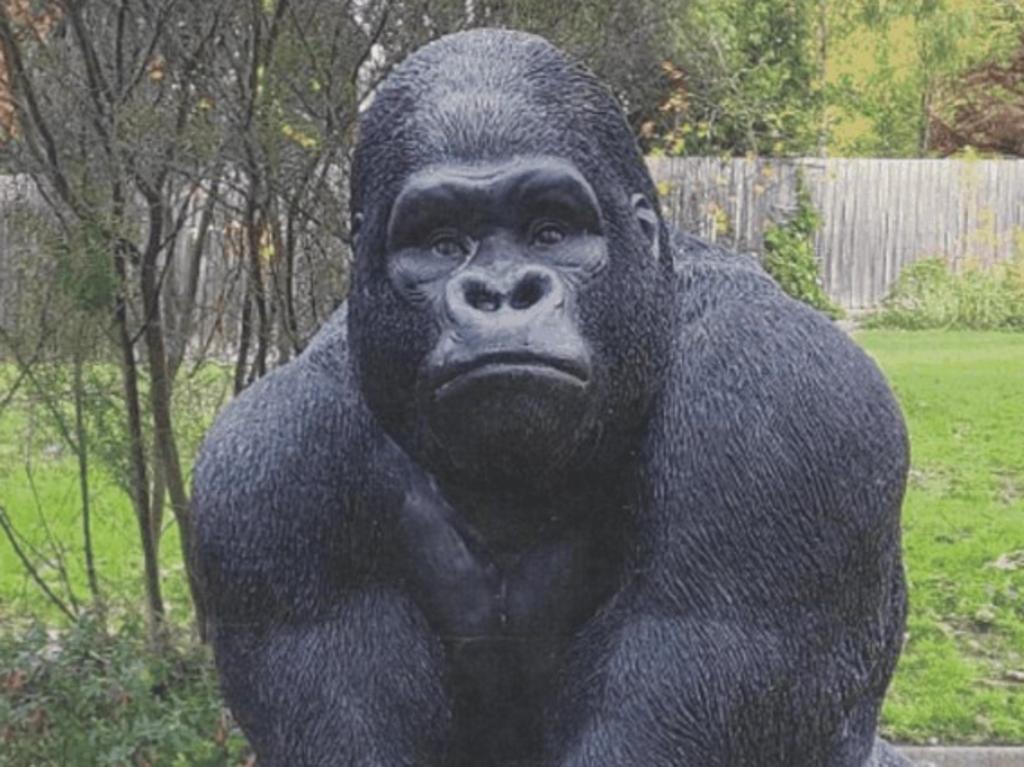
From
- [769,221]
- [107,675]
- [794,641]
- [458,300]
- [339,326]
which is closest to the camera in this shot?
[458,300]

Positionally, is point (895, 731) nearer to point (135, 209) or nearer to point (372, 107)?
point (135, 209)

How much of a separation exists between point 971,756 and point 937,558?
5.54 feet

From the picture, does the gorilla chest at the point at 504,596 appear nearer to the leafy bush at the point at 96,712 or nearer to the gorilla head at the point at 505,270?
the gorilla head at the point at 505,270

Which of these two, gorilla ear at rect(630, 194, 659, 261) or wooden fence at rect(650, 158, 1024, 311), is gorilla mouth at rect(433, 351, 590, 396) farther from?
wooden fence at rect(650, 158, 1024, 311)

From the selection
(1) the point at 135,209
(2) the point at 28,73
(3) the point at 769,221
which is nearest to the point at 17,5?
(2) the point at 28,73

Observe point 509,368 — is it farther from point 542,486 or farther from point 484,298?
point 542,486

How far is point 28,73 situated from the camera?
3680mm

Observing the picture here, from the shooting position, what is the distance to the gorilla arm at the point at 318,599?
5.92 ft

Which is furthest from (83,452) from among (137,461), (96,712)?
(96,712)

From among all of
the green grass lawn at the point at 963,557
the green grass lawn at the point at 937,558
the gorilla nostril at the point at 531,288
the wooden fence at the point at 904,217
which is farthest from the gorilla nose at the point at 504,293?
the wooden fence at the point at 904,217

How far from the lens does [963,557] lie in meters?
5.52

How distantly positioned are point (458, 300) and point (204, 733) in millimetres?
2297

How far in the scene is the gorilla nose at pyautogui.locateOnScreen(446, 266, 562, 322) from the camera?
156 cm

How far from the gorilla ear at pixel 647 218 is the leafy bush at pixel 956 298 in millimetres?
10379
